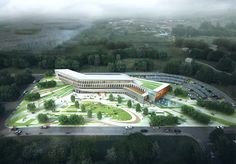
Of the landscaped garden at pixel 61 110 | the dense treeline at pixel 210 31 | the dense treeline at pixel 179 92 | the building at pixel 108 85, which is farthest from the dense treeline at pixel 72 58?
the dense treeline at pixel 210 31

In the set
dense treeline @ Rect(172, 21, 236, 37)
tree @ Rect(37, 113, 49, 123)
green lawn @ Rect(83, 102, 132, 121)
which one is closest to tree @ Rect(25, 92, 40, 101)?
tree @ Rect(37, 113, 49, 123)

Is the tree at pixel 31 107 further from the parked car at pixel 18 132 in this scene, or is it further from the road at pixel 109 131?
the parked car at pixel 18 132

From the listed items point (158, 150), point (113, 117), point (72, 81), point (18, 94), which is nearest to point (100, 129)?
point (113, 117)

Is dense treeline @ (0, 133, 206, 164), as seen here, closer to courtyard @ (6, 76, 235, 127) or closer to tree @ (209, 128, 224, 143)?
tree @ (209, 128, 224, 143)

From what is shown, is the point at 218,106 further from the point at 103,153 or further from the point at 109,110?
the point at 103,153

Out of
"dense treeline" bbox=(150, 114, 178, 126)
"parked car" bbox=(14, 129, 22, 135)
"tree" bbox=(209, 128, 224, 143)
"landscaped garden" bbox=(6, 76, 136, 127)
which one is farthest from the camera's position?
"landscaped garden" bbox=(6, 76, 136, 127)

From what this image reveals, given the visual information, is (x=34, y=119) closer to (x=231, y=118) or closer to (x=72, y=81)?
(x=72, y=81)
